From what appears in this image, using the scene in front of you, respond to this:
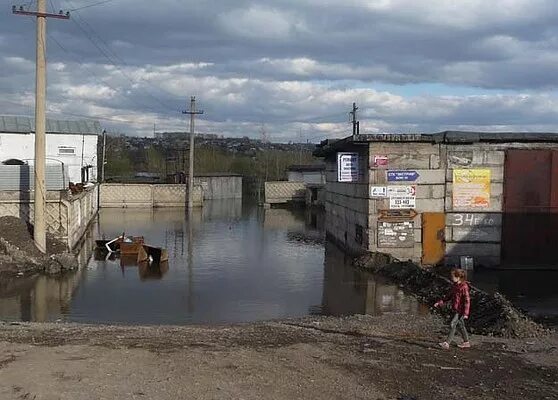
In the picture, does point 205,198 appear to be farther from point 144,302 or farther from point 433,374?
point 433,374

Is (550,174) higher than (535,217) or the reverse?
higher

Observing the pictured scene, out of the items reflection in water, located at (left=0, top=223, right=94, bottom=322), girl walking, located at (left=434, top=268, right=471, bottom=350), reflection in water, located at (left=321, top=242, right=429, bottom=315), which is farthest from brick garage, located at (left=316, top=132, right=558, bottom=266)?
girl walking, located at (left=434, top=268, right=471, bottom=350)

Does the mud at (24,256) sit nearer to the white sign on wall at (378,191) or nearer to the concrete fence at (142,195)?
the white sign on wall at (378,191)

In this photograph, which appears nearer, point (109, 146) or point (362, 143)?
point (362, 143)

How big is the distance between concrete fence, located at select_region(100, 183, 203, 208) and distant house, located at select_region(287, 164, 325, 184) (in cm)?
1889

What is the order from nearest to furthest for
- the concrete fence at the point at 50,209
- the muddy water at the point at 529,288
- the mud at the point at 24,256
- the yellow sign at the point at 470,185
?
the muddy water at the point at 529,288, the mud at the point at 24,256, the yellow sign at the point at 470,185, the concrete fence at the point at 50,209

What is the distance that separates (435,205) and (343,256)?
6.01 metres

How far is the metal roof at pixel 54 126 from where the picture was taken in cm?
5928

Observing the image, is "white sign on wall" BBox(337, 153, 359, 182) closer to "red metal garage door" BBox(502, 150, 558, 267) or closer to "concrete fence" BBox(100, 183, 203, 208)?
"red metal garage door" BBox(502, 150, 558, 267)

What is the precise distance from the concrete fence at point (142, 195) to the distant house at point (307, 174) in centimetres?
1889

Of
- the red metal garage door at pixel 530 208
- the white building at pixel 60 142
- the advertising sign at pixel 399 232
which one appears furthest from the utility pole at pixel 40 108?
the white building at pixel 60 142

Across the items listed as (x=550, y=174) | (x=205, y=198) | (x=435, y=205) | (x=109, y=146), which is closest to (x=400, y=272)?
(x=435, y=205)

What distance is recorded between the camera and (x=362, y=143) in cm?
2453

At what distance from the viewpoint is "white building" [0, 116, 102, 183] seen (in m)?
58.2
